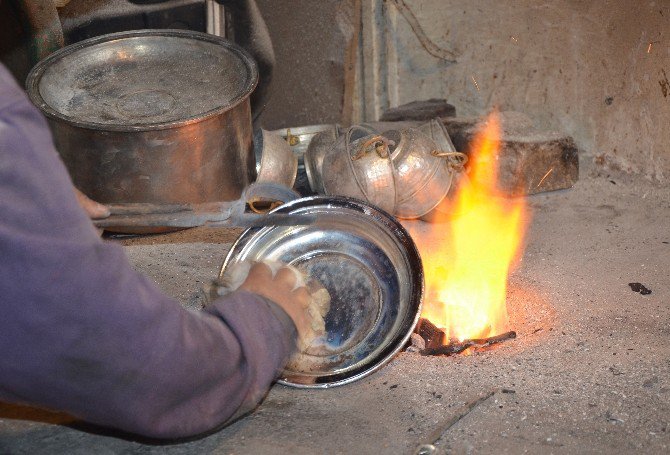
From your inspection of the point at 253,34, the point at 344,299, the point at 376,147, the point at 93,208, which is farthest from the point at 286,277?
the point at 253,34

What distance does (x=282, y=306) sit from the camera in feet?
6.72

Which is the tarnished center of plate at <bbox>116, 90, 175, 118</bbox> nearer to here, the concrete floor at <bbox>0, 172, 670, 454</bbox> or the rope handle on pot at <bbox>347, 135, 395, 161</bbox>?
the concrete floor at <bbox>0, 172, 670, 454</bbox>

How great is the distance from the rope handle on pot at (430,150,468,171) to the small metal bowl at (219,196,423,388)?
1140 mm

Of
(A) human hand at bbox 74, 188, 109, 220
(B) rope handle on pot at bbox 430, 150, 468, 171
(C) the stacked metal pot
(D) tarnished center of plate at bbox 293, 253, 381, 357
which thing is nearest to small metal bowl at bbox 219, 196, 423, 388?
(D) tarnished center of plate at bbox 293, 253, 381, 357

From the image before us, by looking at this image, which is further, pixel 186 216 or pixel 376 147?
pixel 376 147

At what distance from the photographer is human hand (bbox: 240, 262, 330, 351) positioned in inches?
81.4

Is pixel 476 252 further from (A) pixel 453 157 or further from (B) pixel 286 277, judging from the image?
(B) pixel 286 277

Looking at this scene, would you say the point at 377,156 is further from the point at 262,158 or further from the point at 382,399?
the point at 382,399

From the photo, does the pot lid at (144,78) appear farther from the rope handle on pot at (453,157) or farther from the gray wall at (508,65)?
the rope handle on pot at (453,157)

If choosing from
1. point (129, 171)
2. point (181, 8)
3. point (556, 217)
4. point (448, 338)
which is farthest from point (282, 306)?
point (181, 8)

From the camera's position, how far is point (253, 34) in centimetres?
500

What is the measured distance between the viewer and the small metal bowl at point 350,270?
10.0 feet

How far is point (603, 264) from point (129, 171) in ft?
8.39

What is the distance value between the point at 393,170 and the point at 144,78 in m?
1.55
